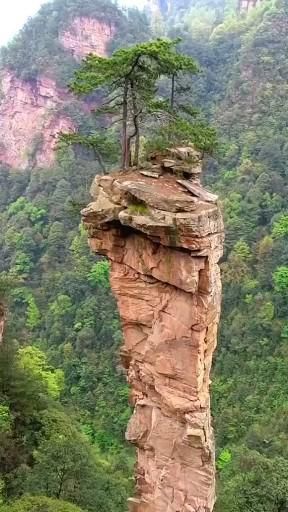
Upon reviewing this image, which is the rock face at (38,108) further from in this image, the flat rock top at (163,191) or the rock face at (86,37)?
the flat rock top at (163,191)

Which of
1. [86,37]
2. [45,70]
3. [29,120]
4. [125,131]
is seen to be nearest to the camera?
[125,131]

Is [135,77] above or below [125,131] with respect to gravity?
above

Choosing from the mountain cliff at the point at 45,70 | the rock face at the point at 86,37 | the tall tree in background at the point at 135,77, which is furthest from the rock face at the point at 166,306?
the rock face at the point at 86,37

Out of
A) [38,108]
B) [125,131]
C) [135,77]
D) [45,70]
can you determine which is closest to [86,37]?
[45,70]

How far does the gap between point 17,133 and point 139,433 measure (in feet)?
192

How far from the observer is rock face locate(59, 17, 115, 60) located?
73375 mm

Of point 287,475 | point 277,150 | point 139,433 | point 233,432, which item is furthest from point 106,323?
point 139,433

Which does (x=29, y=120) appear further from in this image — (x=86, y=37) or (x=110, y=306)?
(x=110, y=306)

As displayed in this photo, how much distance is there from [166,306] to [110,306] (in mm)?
31577

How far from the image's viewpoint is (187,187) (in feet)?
49.3

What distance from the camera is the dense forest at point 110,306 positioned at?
21656 millimetres

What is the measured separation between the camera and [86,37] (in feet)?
243

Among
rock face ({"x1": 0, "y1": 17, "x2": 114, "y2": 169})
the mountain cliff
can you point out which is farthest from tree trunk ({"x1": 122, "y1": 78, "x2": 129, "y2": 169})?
the mountain cliff

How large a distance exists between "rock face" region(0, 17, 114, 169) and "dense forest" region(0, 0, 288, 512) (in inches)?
54.9
